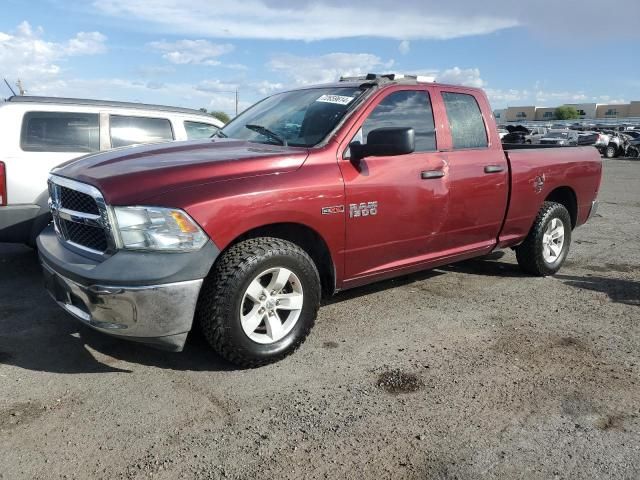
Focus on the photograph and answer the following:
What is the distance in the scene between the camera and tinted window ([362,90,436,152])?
4172 millimetres

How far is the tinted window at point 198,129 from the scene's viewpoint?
6891 mm

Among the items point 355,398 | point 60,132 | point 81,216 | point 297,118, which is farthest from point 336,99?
point 60,132

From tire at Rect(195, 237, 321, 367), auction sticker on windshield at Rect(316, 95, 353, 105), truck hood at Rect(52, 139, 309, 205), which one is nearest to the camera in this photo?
truck hood at Rect(52, 139, 309, 205)

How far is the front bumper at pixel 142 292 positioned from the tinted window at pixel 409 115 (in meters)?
1.78

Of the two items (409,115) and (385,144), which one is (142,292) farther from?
(409,115)

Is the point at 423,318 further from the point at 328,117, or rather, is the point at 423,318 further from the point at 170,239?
the point at 170,239

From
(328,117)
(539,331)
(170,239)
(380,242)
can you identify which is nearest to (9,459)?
(170,239)

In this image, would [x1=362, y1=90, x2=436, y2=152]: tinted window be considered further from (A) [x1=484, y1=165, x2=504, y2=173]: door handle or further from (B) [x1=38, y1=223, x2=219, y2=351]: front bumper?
(B) [x1=38, y1=223, x2=219, y2=351]: front bumper

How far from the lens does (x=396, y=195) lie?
408 centimetres

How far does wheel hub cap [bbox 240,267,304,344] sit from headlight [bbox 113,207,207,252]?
0.58m

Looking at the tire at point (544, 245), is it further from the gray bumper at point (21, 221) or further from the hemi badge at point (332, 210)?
the gray bumper at point (21, 221)

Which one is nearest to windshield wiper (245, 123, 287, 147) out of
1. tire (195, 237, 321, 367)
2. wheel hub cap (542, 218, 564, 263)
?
tire (195, 237, 321, 367)

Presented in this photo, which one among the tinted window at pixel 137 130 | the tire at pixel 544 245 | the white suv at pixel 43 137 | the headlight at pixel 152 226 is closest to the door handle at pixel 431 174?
the tire at pixel 544 245

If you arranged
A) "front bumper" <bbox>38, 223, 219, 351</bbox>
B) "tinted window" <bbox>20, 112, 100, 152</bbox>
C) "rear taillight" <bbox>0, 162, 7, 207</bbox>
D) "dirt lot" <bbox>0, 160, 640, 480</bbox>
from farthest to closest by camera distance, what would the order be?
"tinted window" <bbox>20, 112, 100, 152</bbox> < "rear taillight" <bbox>0, 162, 7, 207</bbox> < "front bumper" <bbox>38, 223, 219, 351</bbox> < "dirt lot" <bbox>0, 160, 640, 480</bbox>
